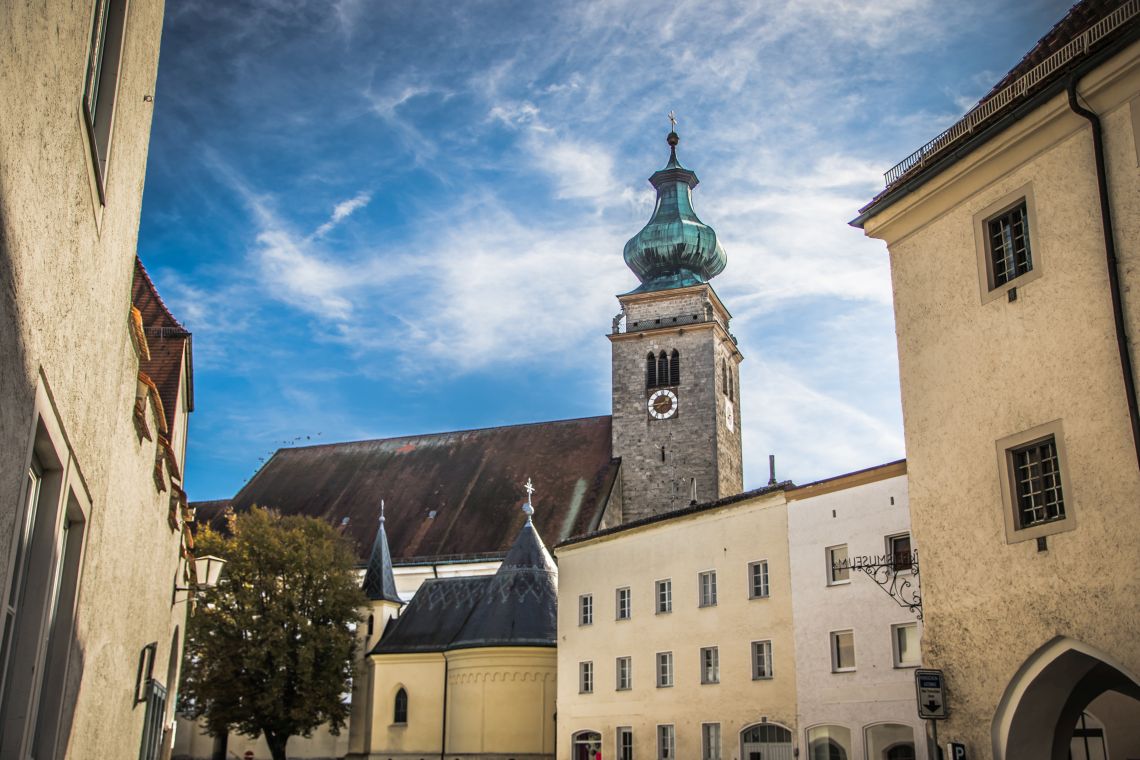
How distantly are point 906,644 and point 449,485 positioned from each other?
114ft

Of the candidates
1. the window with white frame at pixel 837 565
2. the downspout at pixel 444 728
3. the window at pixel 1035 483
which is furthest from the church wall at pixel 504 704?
the window at pixel 1035 483

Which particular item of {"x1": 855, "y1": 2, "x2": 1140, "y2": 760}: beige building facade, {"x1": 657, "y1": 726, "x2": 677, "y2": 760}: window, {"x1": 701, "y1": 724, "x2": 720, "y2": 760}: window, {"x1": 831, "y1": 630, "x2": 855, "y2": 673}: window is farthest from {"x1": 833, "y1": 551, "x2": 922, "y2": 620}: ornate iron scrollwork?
{"x1": 855, "y1": 2, "x2": 1140, "y2": 760}: beige building facade

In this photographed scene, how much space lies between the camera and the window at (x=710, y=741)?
29312mm

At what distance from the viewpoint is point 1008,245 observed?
14828mm

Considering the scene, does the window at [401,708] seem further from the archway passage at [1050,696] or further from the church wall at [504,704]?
the archway passage at [1050,696]

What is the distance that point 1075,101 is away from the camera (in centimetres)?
1332

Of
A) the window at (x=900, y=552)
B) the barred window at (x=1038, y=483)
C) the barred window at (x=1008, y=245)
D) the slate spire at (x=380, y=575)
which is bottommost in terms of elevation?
the barred window at (x=1038, y=483)

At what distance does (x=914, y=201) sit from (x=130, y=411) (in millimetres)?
11303

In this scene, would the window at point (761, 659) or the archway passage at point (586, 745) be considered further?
the archway passage at point (586, 745)

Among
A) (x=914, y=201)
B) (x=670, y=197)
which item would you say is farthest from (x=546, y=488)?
(x=914, y=201)

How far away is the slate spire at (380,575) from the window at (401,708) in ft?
17.5

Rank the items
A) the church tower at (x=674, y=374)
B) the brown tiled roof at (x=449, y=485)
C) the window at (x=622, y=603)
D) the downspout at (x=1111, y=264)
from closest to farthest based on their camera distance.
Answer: the downspout at (x=1111, y=264) → the window at (x=622, y=603) → the brown tiled roof at (x=449, y=485) → the church tower at (x=674, y=374)

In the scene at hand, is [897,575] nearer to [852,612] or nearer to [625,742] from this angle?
[852,612]

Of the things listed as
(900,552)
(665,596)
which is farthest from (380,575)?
(900,552)
